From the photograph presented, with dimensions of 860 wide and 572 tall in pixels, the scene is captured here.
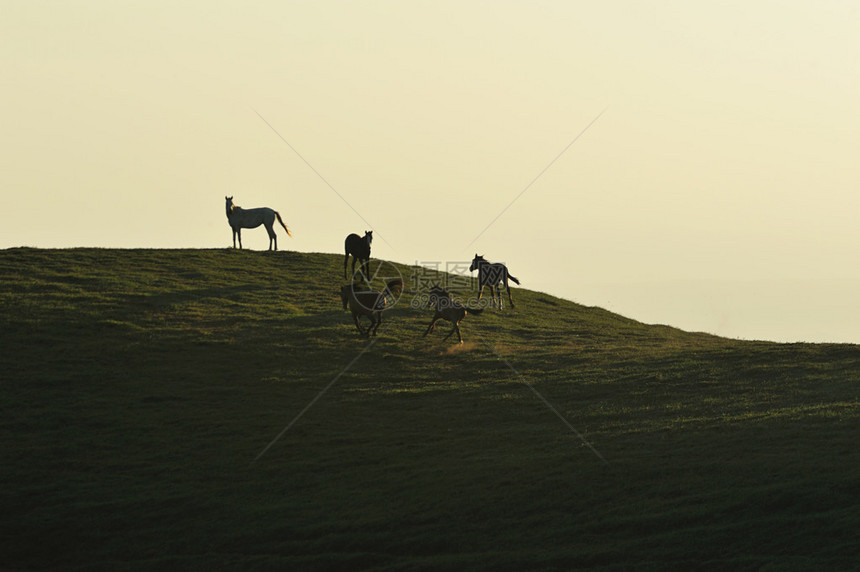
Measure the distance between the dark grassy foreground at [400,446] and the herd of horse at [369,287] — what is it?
1185mm

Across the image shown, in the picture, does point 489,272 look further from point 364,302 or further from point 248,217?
point 248,217

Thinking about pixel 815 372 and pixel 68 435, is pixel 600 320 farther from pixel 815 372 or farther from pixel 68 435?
pixel 68 435

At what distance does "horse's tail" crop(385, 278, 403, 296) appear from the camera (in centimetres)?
3406

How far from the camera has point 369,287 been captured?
3300 cm

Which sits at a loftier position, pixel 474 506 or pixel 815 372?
pixel 815 372

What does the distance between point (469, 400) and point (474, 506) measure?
861cm

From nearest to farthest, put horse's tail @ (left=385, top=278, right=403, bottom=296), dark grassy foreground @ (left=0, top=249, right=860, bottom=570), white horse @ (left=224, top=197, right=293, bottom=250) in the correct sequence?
dark grassy foreground @ (left=0, top=249, right=860, bottom=570), horse's tail @ (left=385, top=278, right=403, bottom=296), white horse @ (left=224, top=197, right=293, bottom=250)

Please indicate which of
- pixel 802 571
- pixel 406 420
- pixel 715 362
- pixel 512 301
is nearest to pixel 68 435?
pixel 406 420

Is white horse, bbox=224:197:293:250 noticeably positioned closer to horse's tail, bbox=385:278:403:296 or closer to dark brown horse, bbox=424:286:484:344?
horse's tail, bbox=385:278:403:296

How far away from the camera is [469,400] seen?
23547mm

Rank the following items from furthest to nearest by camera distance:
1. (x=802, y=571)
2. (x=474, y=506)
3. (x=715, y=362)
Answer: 1. (x=715, y=362)
2. (x=474, y=506)
3. (x=802, y=571)

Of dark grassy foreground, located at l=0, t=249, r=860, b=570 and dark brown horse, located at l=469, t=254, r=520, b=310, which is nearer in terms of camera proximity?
dark grassy foreground, located at l=0, t=249, r=860, b=570

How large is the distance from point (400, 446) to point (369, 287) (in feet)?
47.4

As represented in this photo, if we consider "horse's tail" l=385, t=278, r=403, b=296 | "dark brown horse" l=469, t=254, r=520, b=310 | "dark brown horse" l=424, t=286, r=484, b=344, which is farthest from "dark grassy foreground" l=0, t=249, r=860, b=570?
"dark brown horse" l=469, t=254, r=520, b=310
